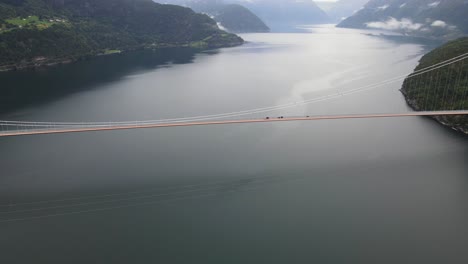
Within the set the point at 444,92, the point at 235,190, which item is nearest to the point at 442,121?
the point at 444,92

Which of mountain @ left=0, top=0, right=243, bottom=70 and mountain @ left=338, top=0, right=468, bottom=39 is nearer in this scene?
mountain @ left=0, top=0, right=243, bottom=70

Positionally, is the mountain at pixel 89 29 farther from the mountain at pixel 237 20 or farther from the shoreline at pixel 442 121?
the shoreline at pixel 442 121

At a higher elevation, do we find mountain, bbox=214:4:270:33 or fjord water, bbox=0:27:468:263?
mountain, bbox=214:4:270:33

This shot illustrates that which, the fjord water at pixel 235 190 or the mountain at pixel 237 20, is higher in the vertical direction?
the mountain at pixel 237 20

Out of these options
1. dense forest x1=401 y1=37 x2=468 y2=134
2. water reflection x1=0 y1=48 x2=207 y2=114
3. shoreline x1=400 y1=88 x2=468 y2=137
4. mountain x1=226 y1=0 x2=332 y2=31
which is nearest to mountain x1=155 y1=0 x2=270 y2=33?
water reflection x1=0 y1=48 x2=207 y2=114

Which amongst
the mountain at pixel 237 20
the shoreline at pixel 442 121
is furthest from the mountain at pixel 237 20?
the shoreline at pixel 442 121

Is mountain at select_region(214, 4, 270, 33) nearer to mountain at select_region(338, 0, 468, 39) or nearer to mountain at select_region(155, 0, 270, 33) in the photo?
mountain at select_region(155, 0, 270, 33)
